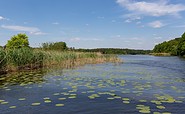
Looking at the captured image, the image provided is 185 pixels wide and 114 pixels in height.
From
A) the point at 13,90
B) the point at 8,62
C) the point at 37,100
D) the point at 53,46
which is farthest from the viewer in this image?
the point at 53,46

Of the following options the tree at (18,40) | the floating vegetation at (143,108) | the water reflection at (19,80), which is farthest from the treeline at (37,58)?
the tree at (18,40)

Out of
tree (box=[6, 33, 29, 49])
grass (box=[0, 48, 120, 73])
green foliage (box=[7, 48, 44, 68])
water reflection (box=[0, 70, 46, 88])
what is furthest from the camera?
tree (box=[6, 33, 29, 49])

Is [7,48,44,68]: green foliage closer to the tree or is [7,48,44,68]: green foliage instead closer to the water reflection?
the water reflection

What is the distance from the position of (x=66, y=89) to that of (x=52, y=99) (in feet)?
6.84

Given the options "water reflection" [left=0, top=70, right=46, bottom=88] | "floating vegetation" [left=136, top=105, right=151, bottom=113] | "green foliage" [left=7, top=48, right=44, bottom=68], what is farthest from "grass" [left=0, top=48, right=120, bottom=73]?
"floating vegetation" [left=136, top=105, right=151, bottom=113]

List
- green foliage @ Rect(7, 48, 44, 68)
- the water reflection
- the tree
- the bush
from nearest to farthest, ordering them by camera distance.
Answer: the water reflection, the bush, green foliage @ Rect(7, 48, 44, 68), the tree

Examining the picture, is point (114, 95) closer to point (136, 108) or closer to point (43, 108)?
point (136, 108)

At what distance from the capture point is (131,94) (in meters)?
9.76

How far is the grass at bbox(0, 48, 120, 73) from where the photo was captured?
17.7 metres

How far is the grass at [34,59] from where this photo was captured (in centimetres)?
1775

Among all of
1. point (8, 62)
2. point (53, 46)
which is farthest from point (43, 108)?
point (53, 46)

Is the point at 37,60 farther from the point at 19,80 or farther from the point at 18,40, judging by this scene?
the point at 18,40

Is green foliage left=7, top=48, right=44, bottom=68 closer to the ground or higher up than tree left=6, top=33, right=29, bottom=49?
closer to the ground

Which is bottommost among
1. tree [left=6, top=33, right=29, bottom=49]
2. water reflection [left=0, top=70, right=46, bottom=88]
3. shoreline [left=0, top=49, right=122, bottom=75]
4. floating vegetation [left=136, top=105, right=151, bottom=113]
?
floating vegetation [left=136, top=105, right=151, bottom=113]
